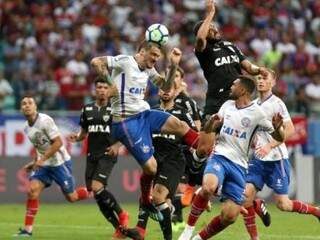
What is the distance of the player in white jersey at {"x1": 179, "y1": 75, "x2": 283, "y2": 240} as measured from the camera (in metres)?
15.0

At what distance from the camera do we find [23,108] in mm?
19766

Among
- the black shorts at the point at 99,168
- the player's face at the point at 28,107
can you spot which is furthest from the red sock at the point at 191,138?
the player's face at the point at 28,107

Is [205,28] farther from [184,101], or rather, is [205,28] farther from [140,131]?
[184,101]

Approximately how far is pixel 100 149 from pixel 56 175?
1.11 metres

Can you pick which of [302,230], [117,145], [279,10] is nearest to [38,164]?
[117,145]

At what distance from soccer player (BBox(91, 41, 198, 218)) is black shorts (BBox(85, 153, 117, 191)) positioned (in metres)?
2.35

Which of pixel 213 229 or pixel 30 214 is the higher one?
pixel 213 229

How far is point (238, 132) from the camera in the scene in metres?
15.2

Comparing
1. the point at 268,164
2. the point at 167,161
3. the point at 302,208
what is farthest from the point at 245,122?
the point at 302,208

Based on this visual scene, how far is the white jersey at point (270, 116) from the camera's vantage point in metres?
16.5

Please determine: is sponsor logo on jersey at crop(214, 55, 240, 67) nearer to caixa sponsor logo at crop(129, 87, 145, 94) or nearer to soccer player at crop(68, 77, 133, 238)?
caixa sponsor logo at crop(129, 87, 145, 94)

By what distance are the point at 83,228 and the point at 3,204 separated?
22.7 feet

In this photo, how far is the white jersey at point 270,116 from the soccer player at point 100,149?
98.1 inches

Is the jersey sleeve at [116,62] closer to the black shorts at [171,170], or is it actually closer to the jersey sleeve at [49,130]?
the black shorts at [171,170]
